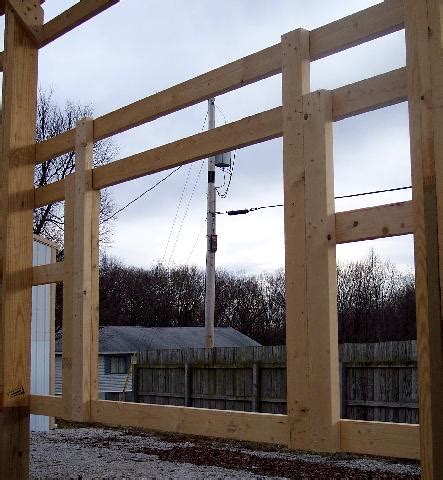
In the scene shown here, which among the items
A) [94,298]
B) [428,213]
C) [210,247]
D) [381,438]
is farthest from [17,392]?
[210,247]

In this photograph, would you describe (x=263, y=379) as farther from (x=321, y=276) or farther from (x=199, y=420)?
(x=321, y=276)

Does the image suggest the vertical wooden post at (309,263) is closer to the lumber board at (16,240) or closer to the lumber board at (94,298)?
the lumber board at (94,298)

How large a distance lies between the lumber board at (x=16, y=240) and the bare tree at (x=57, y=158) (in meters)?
18.2

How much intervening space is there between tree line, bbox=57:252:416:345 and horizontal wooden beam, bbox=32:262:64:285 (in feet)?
93.6

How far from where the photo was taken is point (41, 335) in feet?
42.5

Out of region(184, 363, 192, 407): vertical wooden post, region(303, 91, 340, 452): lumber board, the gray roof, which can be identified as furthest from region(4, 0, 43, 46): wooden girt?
the gray roof

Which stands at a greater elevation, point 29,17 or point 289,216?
point 29,17

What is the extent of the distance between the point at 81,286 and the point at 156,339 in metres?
25.9

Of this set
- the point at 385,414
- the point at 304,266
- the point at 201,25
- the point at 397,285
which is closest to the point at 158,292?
the point at 397,285

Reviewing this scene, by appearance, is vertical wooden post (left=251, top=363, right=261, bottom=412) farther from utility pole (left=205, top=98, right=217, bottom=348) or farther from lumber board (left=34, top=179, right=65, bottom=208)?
lumber board (left=34, top=179, right=65, bottom=208)

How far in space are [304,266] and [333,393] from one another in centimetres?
49

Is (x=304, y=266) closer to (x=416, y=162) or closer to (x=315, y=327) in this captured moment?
(x=315, y=327)

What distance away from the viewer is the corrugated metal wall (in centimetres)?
1260

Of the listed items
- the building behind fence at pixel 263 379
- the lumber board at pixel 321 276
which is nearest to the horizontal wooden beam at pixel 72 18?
the lumber board at pixel 321 276
